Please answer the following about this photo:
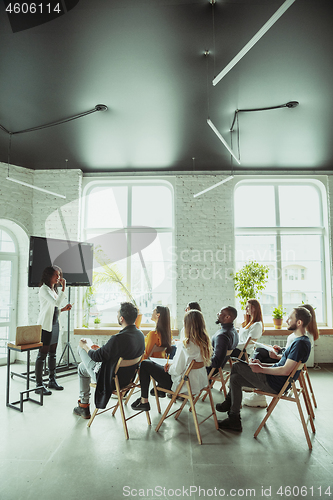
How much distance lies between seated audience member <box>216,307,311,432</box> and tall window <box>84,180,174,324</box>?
3.40 meters

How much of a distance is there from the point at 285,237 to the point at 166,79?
4416 millimetres

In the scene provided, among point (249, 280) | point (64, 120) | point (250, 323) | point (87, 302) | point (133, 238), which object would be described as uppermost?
point (64, 120)

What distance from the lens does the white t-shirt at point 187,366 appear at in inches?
124

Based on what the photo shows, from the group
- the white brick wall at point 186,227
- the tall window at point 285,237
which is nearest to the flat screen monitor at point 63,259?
the white brick wall at point 186,227

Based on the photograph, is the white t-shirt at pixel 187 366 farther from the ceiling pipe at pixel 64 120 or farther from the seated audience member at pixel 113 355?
the ceiling pipe at pixel 64 120

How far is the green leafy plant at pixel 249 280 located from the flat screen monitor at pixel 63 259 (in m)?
2.81

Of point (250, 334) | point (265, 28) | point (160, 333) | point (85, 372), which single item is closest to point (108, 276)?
point (160, 333)

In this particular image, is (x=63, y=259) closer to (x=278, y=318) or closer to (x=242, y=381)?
(x=242, y=381)

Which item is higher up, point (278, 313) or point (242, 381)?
point (278, 313)

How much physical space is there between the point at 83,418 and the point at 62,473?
109 cm

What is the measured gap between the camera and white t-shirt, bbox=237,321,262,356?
422 centimetres

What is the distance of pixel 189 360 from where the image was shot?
3.17 metres

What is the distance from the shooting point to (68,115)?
14.3 ft

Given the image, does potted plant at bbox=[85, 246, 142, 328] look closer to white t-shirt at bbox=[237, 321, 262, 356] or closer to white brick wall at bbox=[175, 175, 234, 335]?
white brick wall at bbox=[175, 175, 234, 335]
